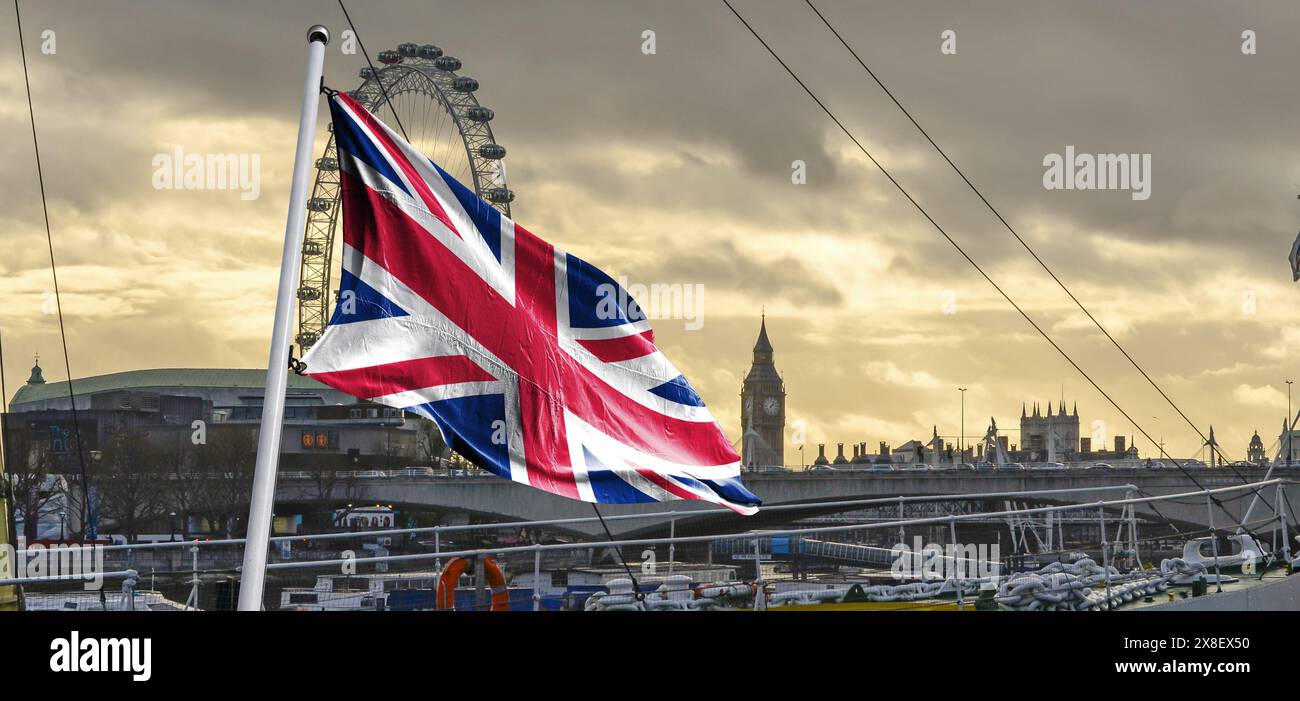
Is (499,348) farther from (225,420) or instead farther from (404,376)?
(225,420)

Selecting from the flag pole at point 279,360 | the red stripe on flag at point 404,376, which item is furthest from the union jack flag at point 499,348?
the flag pole at point 279,360

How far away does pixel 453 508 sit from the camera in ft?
311

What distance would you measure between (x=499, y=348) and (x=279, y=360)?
6.86 ft

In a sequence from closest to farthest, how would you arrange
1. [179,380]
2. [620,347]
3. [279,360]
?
[279,360] → [620,347] → [179,380]

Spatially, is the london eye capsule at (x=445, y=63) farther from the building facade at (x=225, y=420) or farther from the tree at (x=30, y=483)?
the tree at (x=30, y=483)

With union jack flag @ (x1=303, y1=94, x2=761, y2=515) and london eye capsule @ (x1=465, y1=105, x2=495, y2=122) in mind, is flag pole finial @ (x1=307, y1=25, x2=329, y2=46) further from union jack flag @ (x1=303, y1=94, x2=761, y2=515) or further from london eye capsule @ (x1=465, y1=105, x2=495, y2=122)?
london eye capsule @ (x1=465, y1=105, x2=495, y2=122)

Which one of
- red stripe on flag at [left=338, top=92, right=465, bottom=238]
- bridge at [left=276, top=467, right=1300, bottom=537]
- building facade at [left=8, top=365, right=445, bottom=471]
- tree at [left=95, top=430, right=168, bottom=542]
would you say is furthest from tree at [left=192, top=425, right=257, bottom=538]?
red stripe on flag at [left=338, top=92, right=465, bottom=238]

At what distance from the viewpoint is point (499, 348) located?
824 cm

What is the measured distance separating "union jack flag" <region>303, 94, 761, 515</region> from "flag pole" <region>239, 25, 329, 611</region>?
0.84m

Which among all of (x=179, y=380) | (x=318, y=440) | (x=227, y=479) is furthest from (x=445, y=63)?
(x=179, y=380)

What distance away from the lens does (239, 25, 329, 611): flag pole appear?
232 inches

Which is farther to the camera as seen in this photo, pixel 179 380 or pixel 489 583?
pixel 179 380
